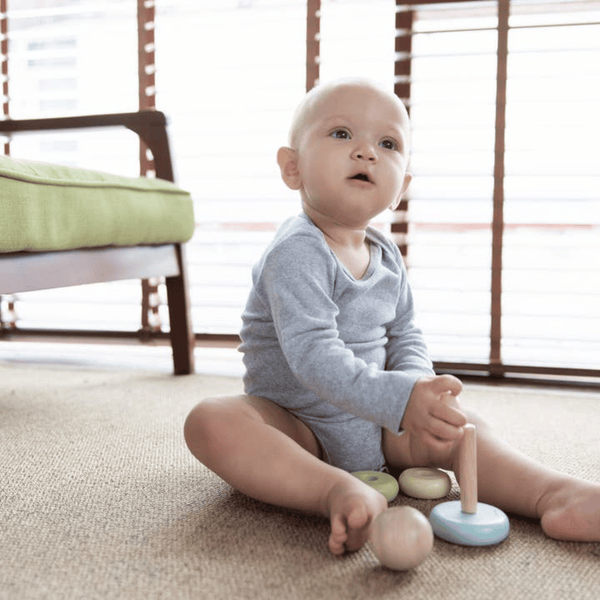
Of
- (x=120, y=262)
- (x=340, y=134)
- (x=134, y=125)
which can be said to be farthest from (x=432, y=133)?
(x=340, y=134)

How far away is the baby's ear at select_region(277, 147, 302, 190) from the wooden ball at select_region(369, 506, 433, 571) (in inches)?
17.5

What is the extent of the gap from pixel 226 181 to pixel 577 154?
3.19 feet

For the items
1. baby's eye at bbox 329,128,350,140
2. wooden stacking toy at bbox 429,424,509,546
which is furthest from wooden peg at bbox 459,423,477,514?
baby's eye at bbox 329,128,350,140

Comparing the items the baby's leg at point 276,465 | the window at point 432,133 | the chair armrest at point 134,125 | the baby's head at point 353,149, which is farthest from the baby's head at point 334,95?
the window at point 432,133

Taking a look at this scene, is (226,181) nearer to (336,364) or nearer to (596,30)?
(596,30)

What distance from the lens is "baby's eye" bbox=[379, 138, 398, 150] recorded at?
83 cm

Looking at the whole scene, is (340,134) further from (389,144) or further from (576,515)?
(576,515)

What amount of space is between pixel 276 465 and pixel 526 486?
0.27m

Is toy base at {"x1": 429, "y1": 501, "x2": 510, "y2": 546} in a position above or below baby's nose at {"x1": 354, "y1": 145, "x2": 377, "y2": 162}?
below

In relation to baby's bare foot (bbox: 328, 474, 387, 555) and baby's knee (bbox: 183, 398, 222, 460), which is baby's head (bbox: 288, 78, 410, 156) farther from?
baby's bare foot (bbox: 328, 474, 387, 555)

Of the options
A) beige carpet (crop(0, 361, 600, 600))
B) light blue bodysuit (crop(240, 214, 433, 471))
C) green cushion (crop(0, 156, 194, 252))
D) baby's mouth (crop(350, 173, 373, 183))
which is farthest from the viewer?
green cushion (crop(0, 156, 194, 252))

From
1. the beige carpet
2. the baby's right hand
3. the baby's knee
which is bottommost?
the beige carpet

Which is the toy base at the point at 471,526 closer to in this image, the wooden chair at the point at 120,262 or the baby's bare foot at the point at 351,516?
the baby's bare foot at the point at 351,516

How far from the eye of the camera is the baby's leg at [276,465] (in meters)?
0.62
